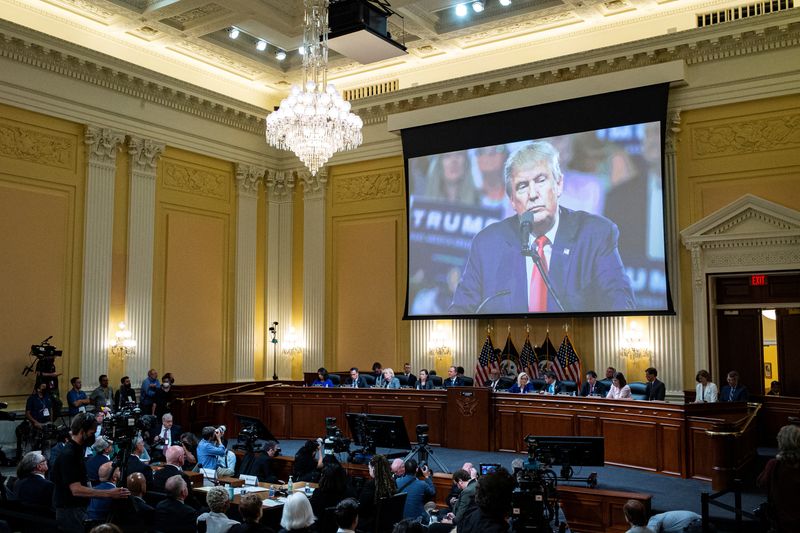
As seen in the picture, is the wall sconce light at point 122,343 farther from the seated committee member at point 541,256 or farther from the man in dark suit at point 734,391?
the man in dark suit at point 734,391

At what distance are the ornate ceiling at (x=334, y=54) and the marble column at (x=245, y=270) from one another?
2.17 metres

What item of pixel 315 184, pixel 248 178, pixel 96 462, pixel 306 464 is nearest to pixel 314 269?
pixel 315 184

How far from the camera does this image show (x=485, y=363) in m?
15.2

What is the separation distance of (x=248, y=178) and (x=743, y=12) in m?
11.0

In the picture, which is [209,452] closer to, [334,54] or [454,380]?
[454,380]

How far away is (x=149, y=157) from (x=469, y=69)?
7038 mm

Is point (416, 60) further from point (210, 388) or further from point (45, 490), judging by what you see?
point (45, 490)

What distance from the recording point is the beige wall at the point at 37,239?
1305 cm

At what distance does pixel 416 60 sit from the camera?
656 inches

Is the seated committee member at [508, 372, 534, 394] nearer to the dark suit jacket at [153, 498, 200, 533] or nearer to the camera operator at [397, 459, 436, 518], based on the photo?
the camera operator at [397, 459, 436, 518]

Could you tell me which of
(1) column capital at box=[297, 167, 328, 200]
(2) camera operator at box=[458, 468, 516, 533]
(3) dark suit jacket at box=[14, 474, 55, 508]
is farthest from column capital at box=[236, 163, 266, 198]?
(2) camera operator at box=[458, 468, 516, 533]

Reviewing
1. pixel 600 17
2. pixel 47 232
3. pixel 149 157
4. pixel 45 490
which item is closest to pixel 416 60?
pixel 600 17

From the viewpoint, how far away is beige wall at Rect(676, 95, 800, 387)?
12.7 m

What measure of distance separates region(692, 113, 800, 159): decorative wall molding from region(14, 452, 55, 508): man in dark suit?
38.4ft
